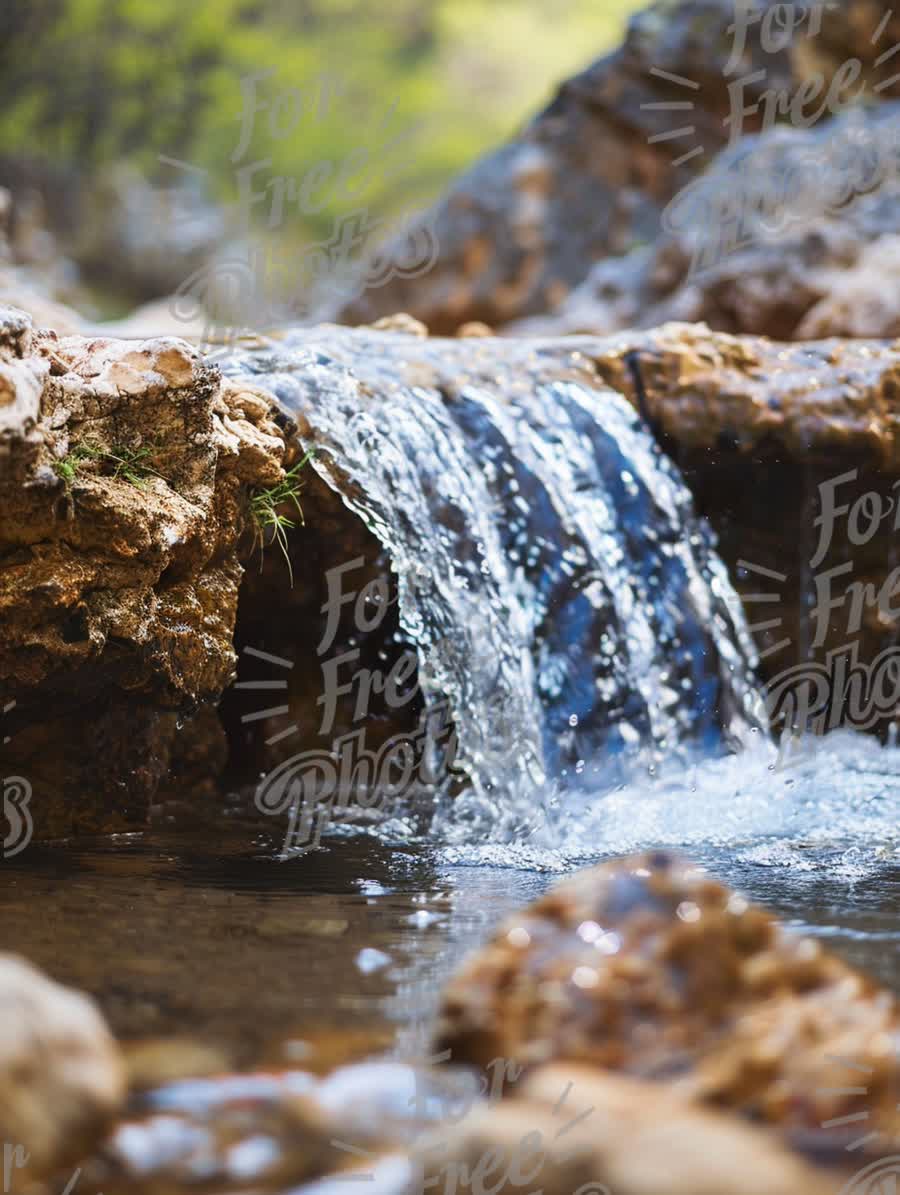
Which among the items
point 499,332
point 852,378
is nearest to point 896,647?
point 852,378

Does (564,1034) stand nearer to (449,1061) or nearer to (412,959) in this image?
Answer: (449,1061)

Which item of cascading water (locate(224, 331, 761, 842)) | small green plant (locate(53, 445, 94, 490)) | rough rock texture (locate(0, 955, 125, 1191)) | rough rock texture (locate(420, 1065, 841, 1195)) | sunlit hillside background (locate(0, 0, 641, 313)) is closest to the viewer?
rough rock texture (locate(420, 1065, 841, 1195))

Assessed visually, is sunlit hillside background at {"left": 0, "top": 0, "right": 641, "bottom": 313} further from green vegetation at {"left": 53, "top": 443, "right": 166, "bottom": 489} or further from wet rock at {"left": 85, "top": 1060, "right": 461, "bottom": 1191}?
wet rock at {"left": 85, "top": 1060, "right": 461, "bottom": 1191}

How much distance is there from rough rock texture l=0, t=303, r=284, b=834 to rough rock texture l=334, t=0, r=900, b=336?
743 centimetres

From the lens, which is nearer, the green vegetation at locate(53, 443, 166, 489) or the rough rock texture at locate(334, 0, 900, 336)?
the green vegetation at locate(53, 443, 166, 489)

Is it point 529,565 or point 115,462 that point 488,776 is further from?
point 115,462

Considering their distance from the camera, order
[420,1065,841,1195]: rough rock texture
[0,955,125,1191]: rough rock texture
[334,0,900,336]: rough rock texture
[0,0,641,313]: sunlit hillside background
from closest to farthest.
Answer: [420,1065,841,1195]: rough rock texture
[0,955,125,1191]: rough rock texture
[334,0,900,336]: rough rock texture
[0,0,641,313]: sunlit hillside background

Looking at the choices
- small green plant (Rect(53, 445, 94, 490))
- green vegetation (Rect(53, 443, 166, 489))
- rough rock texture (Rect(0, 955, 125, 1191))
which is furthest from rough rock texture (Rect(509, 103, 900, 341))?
rough rock texture (Rect(0, 955, 125, 1191))

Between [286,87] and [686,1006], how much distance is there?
813 inches

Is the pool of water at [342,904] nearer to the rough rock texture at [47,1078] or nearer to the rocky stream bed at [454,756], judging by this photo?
the rocky stream bed at [454,756]

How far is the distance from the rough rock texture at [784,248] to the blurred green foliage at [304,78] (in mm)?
12132

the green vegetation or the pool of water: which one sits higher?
the green vegetation

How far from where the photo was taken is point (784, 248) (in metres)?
6.74

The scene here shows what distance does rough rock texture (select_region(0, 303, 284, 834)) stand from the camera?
105 inches
